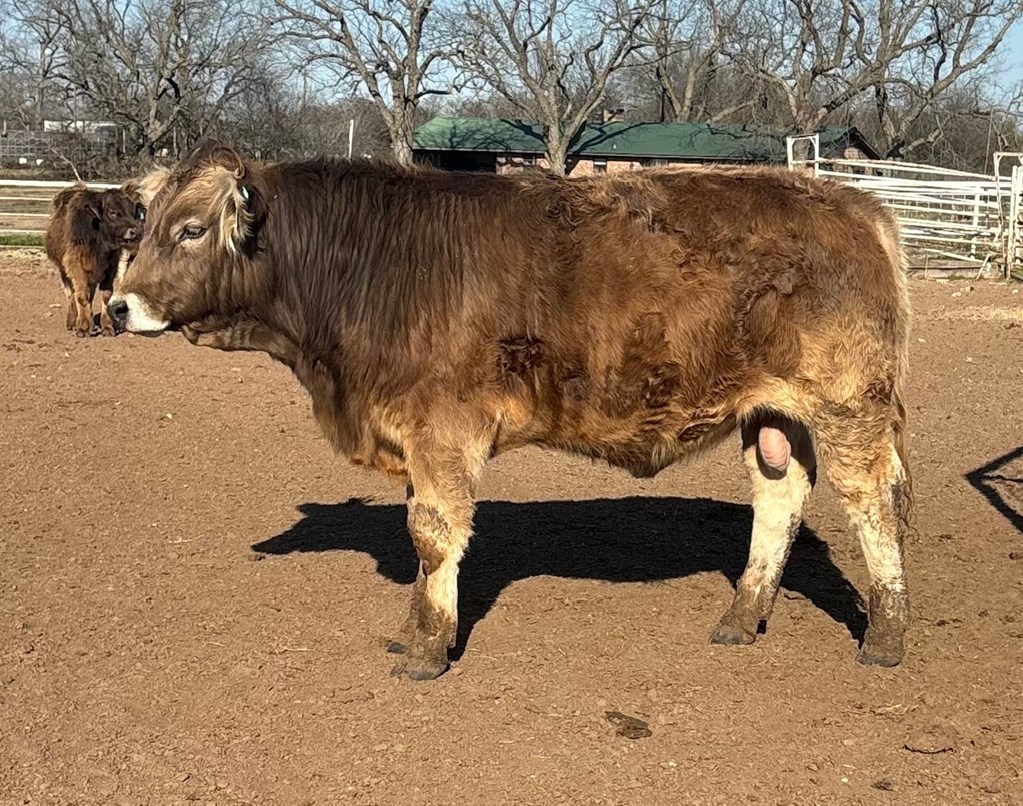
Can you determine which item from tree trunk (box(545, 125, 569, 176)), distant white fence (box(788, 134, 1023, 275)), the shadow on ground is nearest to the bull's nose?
the shadow on ground

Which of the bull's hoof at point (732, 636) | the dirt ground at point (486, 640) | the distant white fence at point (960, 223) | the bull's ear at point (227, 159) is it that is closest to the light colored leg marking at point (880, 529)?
the dirt ground at point (486, 640)

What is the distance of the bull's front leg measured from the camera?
4473 millimetres

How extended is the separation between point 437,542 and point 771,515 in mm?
1674

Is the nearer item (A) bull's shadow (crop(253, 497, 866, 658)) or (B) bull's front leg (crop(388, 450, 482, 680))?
(B) bull's front leg (crop(388, 450, 482, 680))

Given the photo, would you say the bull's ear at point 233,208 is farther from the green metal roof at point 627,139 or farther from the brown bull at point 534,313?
the green metal roof at point 627,139

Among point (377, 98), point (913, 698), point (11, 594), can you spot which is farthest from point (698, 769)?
point (377, 98)

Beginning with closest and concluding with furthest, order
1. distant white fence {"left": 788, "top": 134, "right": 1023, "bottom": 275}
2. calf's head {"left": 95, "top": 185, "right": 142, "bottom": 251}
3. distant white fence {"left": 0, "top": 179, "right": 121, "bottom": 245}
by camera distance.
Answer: calf's head {"left": 95, "top": 185, "right": 142, "bottom": 251} → distant white fence {"left": 788, "top": 134, "right": 1023, "bottom": 275} → distant white fence {"left": 0, "top": 179, "right": 121, "bottom": 245}

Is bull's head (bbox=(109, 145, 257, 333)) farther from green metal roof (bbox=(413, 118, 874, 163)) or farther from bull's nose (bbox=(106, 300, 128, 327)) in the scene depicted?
green metal roof (bbox=(413, 118, 874, 163))

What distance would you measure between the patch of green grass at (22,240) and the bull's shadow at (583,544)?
742 inches

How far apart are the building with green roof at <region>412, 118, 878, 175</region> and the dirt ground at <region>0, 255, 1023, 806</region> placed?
1514 inches

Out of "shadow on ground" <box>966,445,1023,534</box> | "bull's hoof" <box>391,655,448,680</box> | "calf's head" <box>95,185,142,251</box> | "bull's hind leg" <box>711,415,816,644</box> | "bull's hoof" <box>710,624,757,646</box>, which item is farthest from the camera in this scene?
"calf's head" <box>95,185,142,251</box>

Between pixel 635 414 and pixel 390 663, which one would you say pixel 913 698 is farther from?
pixel 390 663

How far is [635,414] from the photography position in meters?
4.60

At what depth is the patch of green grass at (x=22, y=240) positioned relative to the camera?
2302 centimetres
